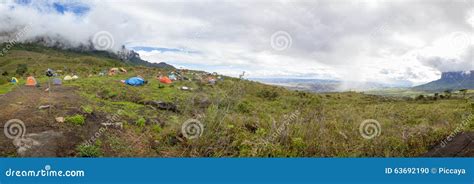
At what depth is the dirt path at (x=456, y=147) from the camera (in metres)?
6.89

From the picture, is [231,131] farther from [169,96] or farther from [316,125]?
[169,96]

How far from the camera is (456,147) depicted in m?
7.14

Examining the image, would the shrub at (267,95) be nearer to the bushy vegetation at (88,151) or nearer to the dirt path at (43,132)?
the dirt path at (43,132)

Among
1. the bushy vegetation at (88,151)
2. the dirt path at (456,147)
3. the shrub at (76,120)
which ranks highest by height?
the dirt path at (456,147)

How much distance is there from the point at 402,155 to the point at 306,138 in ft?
5.99

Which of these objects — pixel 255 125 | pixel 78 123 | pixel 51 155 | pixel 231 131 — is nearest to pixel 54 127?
pixel 78 123

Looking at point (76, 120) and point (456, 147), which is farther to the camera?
point (76, 120)

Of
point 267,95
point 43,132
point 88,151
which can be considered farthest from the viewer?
point 267,95

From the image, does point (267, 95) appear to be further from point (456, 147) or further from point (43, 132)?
point (43, 132)

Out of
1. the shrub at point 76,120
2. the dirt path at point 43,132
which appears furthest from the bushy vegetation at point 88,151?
the shrub at point 76,120

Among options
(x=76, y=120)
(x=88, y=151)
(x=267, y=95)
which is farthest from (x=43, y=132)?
(x=267, y=95)

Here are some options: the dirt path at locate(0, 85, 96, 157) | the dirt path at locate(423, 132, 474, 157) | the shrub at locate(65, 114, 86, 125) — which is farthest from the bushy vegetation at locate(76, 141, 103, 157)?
the dirt path at locate(423, 132, 474, 157)

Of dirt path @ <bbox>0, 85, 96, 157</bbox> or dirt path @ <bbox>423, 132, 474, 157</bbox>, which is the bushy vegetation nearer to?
dirt path @ <bbox>0, 85, 96, 157</bbox>

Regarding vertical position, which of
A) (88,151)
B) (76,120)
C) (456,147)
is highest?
(456,147)
